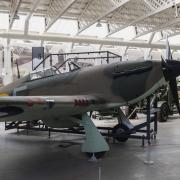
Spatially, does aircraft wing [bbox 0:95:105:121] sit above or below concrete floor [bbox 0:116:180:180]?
above

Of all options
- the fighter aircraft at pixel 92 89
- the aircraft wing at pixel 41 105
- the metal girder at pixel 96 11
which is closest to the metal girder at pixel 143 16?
the metal girder at pixel 96 11

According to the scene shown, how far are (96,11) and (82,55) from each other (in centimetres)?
1583

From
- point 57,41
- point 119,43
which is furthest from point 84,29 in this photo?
point 119,43

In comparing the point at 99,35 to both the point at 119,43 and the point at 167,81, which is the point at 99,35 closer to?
the point at 119,43

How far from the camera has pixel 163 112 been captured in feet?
44.2

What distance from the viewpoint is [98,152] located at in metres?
6.12

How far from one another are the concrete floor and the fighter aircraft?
1.69 feet

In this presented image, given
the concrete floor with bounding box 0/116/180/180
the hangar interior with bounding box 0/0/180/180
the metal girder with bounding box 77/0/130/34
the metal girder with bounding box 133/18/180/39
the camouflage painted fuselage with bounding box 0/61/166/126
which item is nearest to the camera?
the concrete floor with bounding box 0/116/180/180

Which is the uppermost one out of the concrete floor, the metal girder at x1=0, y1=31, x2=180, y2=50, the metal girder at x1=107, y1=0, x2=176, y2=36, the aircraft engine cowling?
the metal girder at x1=107, y1=0, x2=176, y2=36

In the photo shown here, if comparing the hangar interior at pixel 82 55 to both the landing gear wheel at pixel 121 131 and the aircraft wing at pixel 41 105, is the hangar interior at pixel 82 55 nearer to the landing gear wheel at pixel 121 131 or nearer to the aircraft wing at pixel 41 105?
the landing gear wheel at pixel 121 131

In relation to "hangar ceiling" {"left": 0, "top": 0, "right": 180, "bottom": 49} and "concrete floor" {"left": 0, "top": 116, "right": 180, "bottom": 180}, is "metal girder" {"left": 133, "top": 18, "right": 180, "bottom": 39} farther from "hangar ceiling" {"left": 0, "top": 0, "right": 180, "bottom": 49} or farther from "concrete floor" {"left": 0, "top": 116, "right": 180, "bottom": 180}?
"concrete floor" {"left": 0, "top": 116, "right": 180, "bottom": 180}

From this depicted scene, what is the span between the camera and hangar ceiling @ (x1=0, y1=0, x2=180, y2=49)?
66.7 ft

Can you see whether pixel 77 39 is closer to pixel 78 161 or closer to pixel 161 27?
pixel 161 27

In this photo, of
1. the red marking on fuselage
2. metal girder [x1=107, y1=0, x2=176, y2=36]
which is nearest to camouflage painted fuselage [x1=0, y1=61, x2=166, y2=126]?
the red marking on fuselage
